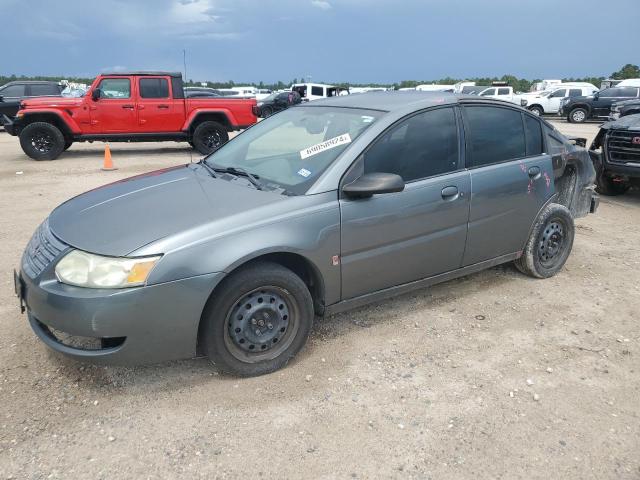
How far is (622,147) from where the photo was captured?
299 inches

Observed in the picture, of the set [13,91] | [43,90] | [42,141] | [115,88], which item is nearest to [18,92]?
[13,91]

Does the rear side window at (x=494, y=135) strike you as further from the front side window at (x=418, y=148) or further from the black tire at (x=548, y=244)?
the black tire at (x=548, y=244)

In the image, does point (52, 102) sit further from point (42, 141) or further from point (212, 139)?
point (212, 139)

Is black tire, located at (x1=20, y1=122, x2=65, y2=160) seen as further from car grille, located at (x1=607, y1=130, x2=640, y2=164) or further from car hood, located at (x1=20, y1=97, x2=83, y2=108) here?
car grille, located at (x1=607, y1=130, x2=640, y2=164)

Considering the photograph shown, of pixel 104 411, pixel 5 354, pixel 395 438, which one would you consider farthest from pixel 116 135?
pixel 395 438

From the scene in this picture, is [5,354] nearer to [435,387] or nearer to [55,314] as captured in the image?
[55,314]

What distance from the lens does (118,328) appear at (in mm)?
2633

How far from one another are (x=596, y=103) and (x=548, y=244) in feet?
74.5

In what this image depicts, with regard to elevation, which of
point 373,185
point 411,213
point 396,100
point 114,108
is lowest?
point 411,213

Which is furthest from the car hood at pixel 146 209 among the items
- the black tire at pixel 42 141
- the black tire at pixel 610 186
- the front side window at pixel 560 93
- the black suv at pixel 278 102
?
the front side window at pixel 560 93

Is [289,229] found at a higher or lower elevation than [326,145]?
lower

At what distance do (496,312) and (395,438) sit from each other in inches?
69.2

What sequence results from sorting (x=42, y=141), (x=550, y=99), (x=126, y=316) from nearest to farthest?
(x=126, y=316) → (x=42, y=141) → (x=550, y=99)

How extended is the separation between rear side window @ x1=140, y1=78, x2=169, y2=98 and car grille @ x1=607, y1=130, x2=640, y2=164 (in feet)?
30.3
